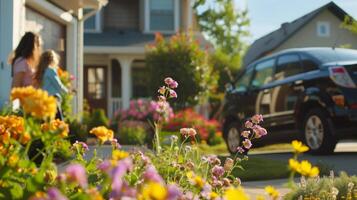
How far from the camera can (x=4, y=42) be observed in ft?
28.5

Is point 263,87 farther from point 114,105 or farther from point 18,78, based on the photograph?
point 114,105

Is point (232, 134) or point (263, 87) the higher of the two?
point (263, 87)

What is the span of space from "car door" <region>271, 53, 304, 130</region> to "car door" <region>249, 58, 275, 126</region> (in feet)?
0.49

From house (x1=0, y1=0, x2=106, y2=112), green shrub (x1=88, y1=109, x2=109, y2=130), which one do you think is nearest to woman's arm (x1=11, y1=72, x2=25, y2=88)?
house (x1=0, y1=0, x2=106, y2=112)

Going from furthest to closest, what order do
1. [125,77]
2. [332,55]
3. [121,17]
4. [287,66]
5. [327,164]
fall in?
[121,17]
[125,77]
[287,66]
[332,55]
[327,164]

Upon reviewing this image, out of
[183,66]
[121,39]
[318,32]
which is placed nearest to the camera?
[183,66]

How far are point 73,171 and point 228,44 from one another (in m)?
40.2

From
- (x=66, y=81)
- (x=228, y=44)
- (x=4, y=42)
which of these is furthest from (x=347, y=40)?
(x=4, y=42)

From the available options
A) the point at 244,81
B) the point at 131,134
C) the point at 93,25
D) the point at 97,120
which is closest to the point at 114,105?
the point at 93,25

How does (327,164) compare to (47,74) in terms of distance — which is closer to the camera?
(327,164)

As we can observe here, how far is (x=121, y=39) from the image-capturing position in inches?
827

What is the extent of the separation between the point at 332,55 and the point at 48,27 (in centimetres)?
502

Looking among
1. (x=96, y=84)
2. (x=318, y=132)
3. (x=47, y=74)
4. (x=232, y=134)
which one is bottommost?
(x=232, y=134)

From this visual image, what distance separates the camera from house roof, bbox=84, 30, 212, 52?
20.5m
